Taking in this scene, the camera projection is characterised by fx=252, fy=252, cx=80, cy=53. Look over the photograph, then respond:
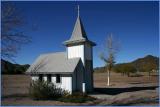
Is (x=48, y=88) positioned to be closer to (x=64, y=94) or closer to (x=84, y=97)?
(x=64, y=94)

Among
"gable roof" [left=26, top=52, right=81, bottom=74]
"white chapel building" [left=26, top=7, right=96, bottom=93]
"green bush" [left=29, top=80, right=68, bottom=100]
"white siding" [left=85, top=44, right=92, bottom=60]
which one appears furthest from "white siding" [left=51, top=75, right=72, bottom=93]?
"white siding" [left=85, top=44, right=92, bottom=60]

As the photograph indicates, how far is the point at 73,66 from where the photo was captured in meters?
24.9

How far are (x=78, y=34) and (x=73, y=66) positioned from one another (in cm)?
446

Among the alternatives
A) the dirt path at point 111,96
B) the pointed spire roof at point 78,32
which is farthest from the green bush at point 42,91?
the pointed spire roof at point 78,32

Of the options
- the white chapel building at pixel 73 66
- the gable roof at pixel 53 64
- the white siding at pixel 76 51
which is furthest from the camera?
the white siding at pixel 76 51

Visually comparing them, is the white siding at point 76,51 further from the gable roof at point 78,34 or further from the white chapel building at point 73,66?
the gable roof at point 78,34

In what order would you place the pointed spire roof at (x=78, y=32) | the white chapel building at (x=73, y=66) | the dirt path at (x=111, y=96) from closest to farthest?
the dirt path at (x=111, y=96) < the white chapel building at (x=73, y=66) < the pointed spire roof at (x=78, y=32)

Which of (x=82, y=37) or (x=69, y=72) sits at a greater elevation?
(x=82, y=37)

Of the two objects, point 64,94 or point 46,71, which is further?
point 46,71

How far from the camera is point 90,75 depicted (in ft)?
89.7

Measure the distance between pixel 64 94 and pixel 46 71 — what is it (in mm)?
3733

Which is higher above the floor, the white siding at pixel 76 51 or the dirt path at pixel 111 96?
the white siding at pixel 76 51

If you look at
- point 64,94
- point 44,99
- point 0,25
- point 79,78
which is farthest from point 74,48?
point 0,25

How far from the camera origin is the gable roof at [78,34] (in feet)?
87.8
